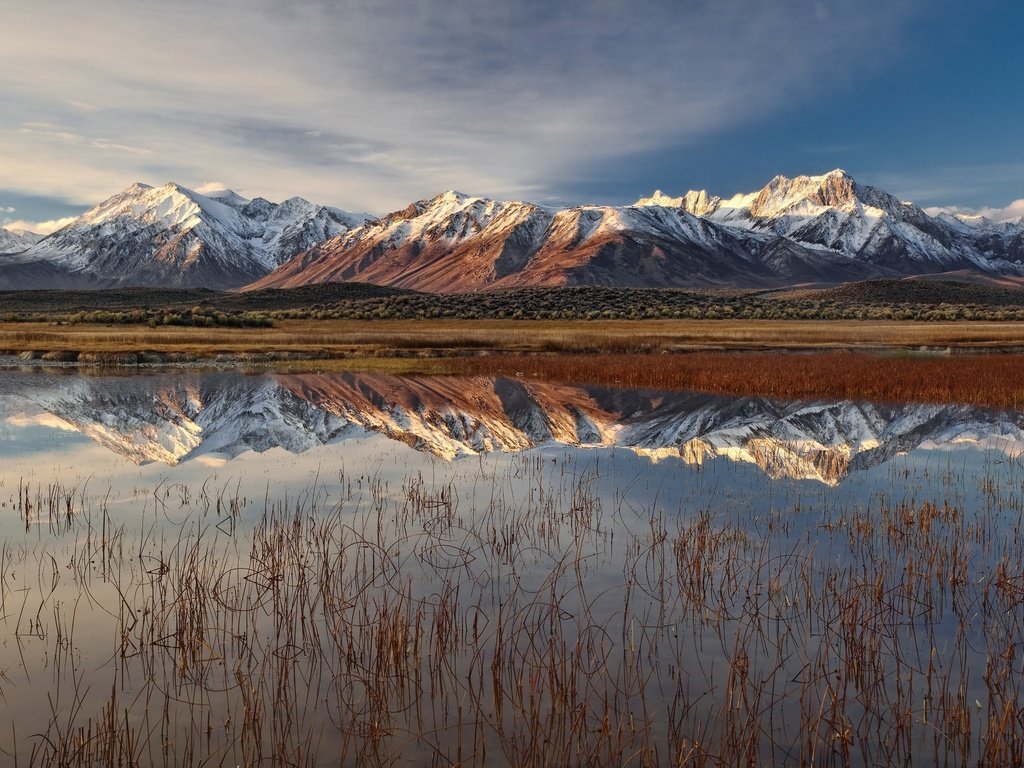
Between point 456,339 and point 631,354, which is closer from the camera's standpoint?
point 631,354

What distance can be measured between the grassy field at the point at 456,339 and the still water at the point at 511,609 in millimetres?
40237

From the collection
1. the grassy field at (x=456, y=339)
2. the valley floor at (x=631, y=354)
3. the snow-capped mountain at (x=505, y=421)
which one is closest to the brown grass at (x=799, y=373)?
the valley floor at (x=631, y=354)

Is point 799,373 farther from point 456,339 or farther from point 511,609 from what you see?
point 456,339

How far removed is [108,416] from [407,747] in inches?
950

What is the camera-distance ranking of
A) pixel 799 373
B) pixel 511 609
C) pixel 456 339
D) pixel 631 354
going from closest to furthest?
pixel 511 609 < pixel 799 373 < pixel 631 354 < pixel 456 339

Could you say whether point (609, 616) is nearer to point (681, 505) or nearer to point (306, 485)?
→ point (681, 505)

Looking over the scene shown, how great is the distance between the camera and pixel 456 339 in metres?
67.1

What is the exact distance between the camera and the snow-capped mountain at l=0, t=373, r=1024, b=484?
2100cm

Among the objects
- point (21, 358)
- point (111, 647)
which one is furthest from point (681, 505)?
point (21, 358)

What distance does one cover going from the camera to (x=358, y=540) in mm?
12266

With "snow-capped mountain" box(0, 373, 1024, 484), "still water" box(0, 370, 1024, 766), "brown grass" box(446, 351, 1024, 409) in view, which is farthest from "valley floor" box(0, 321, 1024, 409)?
"still water" box(0, 370, 1024, 766)

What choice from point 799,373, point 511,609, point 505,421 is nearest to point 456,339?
point 799,373

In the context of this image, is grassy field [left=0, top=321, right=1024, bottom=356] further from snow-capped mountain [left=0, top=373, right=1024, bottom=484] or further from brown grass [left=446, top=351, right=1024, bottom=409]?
snow-capped mountain [left=0, top=373, right=1024, bottom=484]

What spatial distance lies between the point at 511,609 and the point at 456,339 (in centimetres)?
5822
